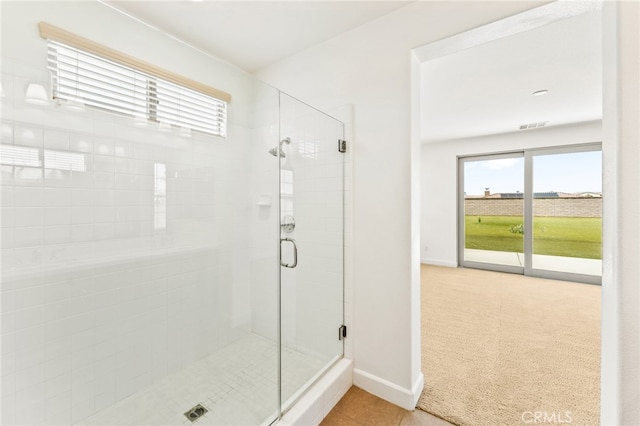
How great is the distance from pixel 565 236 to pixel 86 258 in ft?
20.1

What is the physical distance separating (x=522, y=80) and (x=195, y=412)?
12.9 ft

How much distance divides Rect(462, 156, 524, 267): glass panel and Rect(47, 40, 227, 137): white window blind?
4.85 metres

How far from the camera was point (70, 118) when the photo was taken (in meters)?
1.41

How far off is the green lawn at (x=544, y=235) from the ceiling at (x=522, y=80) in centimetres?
163

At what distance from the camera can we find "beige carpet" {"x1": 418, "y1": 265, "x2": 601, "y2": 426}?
64.7 inches

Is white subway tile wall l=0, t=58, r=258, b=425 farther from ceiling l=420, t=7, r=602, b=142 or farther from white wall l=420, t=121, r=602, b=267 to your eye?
white wall l=420, t=121, r=602, b=267

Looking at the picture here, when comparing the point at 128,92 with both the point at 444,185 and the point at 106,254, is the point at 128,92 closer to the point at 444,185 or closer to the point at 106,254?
the point at 106,254

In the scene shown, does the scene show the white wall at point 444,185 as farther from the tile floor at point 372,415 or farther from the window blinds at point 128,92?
the window blinds at point 128,92

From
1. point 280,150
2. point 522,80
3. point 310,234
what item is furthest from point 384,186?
point 522,80

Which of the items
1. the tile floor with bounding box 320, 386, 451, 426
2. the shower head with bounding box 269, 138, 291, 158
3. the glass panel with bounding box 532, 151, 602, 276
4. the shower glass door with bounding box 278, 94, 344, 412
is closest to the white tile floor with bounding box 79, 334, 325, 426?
the shower glass door with bounding box 278, 94, 344, 412

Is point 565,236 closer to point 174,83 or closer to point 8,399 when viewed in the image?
point 174,83

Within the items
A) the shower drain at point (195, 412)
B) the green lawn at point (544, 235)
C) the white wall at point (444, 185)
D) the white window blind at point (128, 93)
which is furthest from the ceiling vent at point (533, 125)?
the shower drain at point (195, 412)

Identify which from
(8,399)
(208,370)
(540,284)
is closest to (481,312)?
(540,284)

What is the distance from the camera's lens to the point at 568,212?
14.1 feet
